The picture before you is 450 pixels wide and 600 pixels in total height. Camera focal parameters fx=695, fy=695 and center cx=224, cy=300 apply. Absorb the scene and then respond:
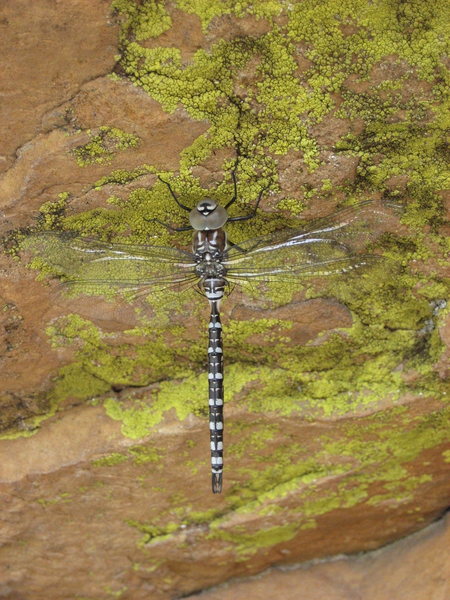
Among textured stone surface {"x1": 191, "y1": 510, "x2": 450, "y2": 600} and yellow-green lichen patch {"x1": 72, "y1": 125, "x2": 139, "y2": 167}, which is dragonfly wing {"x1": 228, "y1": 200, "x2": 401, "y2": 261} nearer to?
yellow-green lichen patch {"x1": 72, "y1": 125, "x2": 139, "y2": 167}

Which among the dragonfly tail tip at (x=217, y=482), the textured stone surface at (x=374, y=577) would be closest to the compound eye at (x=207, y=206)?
the dragonfly tail tip at (x=217, y=482)

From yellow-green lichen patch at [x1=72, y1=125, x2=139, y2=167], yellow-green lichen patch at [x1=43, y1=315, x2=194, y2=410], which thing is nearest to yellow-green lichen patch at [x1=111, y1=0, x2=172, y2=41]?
yellow-green lichen patch at [x1=72, y1=125, x2=139, y2=167]

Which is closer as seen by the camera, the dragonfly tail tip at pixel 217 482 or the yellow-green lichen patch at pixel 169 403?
the dragonfly tail tip at pixel 217 482

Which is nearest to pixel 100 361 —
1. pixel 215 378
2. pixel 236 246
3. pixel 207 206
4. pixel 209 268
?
pixel 215 378

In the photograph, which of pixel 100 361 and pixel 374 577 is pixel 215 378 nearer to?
pixel 100 361

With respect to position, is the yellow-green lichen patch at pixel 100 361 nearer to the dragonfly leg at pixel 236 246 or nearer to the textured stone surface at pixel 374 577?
the dragonfly leg at pixel 236 246
